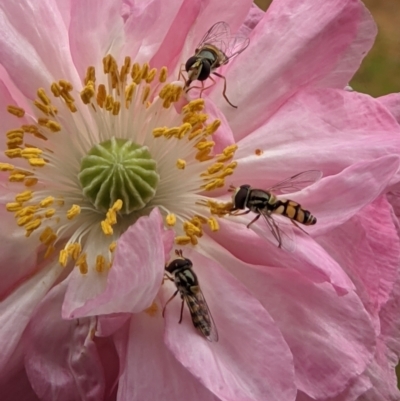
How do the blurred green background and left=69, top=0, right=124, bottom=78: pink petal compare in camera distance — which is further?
the blurred green background

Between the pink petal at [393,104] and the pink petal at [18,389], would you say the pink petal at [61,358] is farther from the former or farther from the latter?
the pink petal at [393,104]

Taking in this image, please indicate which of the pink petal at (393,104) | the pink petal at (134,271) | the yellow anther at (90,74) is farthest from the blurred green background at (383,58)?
the pink petal at (134,271)

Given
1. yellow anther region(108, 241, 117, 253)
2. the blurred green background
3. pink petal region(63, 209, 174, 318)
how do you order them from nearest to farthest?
pink petal region(63, 209, 174, 318) < yellow anther region(108, 241, 117, 253) < the blurred green background

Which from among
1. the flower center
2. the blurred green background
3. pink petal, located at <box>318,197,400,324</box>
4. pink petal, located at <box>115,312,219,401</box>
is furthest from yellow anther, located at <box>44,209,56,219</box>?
the blurred green background

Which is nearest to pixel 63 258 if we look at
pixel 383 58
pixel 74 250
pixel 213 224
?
pixel 74 250

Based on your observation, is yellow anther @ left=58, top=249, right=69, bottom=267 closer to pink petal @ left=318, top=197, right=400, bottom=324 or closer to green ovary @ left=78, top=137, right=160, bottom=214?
green ovary @ left=78, top=137, right=160, bottom=214

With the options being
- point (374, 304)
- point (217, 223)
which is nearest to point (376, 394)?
point (374, 304)

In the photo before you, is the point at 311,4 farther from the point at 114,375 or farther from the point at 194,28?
the point at 114,375
